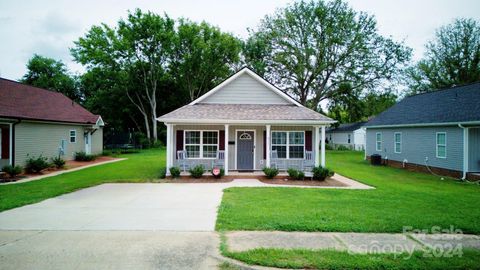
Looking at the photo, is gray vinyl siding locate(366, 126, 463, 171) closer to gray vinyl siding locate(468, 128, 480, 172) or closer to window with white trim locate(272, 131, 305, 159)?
gray vinyl siding locate(468, 128, 480, 172)

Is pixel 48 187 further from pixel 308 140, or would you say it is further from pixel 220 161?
pixel 308 140

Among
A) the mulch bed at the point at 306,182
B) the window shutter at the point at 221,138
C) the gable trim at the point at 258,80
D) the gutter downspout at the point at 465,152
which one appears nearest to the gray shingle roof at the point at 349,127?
the gutter downspout at the point at 465,152

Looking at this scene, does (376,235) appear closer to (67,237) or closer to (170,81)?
(67,237)

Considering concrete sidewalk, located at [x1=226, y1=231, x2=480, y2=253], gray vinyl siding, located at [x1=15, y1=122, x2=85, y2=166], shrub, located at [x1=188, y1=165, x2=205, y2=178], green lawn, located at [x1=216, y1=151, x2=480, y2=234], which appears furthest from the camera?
gray vinyl siding, located at [x1=15, y1=122, x2=85, y2=166]

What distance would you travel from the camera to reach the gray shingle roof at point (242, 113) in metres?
13.1

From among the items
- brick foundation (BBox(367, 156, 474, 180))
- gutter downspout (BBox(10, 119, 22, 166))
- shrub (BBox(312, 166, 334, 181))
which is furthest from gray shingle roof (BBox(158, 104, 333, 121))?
gutter downspout (BBox(10, 119, 22, 166))

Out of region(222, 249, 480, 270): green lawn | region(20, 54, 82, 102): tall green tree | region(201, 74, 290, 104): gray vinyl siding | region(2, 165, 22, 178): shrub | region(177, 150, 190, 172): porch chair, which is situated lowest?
region(222, 249, 480, 270): green lawn

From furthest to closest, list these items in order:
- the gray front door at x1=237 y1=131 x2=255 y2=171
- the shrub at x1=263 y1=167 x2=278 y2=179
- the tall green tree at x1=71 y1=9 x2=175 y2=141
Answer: the tall green tree at x1=71 y1=9 x2=175 y2=141
the gray front door at x1=237 y1=131 x2=255 y2=171
the shrub at x1=263 y1=167 x2=278 y2=179

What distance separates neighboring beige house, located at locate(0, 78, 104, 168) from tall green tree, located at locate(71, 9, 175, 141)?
32.1 ft

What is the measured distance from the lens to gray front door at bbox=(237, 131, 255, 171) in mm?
14438

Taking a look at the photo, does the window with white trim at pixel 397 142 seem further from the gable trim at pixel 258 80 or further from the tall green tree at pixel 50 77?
the tall green tree at pixel 50 77

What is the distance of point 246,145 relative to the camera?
1444 centimetres

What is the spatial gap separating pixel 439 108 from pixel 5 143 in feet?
83.9

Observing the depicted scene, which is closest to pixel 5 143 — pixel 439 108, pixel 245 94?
pixel 245 94
